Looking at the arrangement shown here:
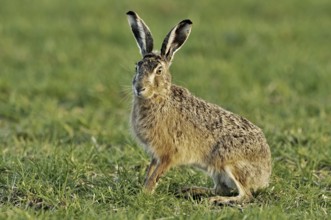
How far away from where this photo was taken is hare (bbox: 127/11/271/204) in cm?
580

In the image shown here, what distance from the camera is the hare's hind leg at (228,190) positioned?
573cm

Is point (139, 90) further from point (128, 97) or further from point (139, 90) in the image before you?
point (128, 97)

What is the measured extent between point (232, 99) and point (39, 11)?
5.62 meters

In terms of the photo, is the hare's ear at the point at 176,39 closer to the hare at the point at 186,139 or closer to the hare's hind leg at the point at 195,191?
the hare at the point at 186,139

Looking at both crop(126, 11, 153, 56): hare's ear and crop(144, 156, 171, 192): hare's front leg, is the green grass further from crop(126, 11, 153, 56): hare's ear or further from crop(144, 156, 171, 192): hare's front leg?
crop(126, 11, 153, 56): hare's ear

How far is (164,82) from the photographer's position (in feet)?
19.1

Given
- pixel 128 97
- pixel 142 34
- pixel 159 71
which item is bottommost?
pixel 128 97

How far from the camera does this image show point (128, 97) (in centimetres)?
895

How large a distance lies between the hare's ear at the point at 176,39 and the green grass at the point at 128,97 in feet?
3.37

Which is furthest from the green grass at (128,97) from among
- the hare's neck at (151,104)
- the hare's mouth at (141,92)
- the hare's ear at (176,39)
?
the hare's ear at (176,39)

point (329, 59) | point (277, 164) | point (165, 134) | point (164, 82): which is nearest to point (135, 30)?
point (164, 82)

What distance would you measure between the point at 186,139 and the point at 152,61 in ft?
2.18

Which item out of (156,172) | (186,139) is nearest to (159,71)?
(186,139)

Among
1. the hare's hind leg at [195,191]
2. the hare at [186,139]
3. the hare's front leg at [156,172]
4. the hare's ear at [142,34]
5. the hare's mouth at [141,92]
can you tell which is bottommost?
the hare's hind leg at [195,191]
